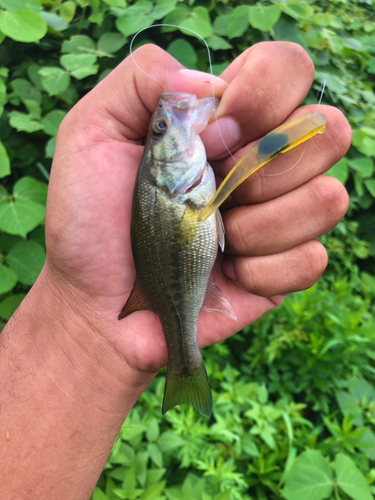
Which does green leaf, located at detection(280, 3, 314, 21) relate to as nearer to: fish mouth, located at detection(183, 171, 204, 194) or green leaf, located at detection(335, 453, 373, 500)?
fish mouth, located at detection(183, 171, 204, 194)

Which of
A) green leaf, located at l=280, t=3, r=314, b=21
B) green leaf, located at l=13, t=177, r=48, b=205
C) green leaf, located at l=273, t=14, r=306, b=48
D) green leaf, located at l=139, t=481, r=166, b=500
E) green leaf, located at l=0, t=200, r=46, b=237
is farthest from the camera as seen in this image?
green leaf, located at l=273, t=14, r=306, b=48

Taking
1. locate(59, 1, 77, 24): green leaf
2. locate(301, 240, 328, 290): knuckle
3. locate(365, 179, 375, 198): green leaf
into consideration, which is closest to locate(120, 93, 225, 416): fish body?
locate(301, 240, 328, 290): knuckle

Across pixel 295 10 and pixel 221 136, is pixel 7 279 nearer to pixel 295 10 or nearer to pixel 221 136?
pixel 221 136

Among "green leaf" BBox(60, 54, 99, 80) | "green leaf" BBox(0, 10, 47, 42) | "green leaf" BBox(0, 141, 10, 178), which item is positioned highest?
"green leaf" BBox(0, 10, 47, 42)

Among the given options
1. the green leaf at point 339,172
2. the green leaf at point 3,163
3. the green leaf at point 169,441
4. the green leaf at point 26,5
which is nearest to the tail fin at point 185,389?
the green leaf at point 169,441

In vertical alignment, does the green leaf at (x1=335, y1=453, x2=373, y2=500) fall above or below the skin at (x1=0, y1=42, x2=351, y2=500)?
below

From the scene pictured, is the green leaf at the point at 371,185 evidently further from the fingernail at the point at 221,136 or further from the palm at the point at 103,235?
the palm at the point at 103,235

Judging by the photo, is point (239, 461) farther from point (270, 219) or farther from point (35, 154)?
point (35, 154)
